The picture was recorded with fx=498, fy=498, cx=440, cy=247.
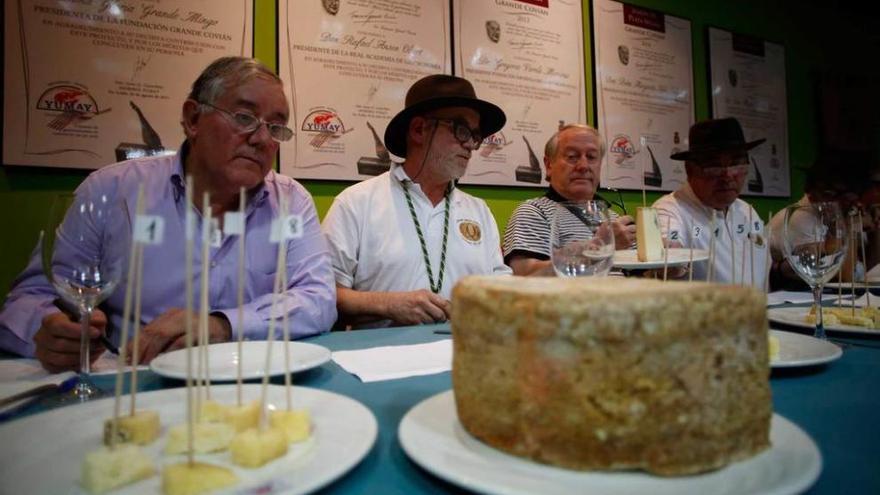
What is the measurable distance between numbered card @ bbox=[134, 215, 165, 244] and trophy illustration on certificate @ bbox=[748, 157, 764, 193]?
15.9ft

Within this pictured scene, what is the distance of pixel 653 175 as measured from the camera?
386cm

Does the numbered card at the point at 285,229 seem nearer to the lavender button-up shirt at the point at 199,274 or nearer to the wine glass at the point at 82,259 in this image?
the wine glass at the point at 82,259

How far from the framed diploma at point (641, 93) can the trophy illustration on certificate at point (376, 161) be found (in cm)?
168

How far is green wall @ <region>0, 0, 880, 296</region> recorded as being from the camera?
2.03 m

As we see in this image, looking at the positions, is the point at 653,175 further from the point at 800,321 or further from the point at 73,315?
the point at 73,315

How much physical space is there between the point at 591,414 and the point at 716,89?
452 centimetres

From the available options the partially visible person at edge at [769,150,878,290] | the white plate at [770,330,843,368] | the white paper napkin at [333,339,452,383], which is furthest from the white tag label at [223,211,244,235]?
the partially visible person at edge at [769,150,878,290]

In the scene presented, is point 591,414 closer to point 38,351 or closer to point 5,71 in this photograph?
point 38,351

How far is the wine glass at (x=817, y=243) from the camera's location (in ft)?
4.02

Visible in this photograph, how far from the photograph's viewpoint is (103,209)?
803 millimetres

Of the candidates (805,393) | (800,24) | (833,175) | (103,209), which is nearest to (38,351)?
(103,209)

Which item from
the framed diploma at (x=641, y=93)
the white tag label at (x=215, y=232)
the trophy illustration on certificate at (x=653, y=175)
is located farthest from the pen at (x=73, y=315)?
the trophy illustration on certificate at (x=653, y=175)

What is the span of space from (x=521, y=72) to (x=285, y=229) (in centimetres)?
293

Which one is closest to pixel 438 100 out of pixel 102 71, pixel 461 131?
pixel 461 131
